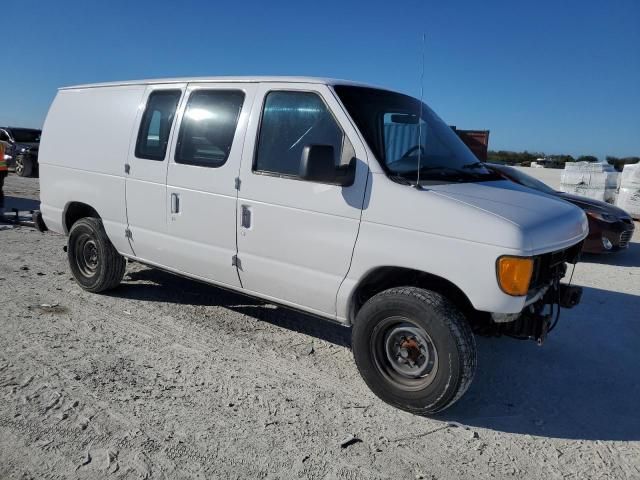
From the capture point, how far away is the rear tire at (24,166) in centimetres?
1666

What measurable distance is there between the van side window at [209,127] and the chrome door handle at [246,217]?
443 millimetres

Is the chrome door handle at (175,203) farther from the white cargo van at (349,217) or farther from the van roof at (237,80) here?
the van roof at (237,80)

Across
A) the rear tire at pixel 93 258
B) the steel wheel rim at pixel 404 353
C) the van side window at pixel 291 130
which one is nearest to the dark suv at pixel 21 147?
the rear tire at pixel 93 258

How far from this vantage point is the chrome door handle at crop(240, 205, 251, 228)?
4.04 meters

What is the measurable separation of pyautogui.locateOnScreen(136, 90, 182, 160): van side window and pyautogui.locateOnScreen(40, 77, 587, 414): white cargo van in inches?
0.6

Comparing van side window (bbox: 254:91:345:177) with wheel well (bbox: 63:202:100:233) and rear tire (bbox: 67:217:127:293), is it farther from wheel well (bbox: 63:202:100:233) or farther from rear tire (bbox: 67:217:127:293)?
wheel well (bbox: 63:202:100:233)

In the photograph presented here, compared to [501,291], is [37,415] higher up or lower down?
lower down

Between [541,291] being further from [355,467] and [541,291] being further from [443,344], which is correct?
[355,467]

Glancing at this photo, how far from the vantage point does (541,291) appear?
3566 millimetres

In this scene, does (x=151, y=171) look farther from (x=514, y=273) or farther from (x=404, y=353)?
(x=514, y=273)

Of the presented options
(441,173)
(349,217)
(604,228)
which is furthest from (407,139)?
(604,228)

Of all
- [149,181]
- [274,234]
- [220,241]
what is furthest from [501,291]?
[149,181]

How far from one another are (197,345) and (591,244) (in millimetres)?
6937

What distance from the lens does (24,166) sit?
58.1 ft
